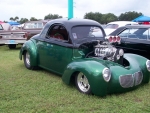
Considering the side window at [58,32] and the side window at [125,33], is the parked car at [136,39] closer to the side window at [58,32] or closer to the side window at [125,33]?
the side window at [125,33]

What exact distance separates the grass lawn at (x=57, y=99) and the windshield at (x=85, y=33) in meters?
1.21

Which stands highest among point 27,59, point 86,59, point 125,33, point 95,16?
point 95,16

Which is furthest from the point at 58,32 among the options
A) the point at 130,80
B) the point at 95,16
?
the point at 95,16

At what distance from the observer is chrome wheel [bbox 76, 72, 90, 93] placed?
4684 mm

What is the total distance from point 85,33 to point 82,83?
1464mm

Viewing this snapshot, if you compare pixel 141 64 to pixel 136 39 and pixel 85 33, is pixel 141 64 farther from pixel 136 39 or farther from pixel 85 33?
pixel 136 39

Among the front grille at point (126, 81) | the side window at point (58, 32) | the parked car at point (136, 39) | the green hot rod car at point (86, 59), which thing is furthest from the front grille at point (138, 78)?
the side window at point (58, 32)

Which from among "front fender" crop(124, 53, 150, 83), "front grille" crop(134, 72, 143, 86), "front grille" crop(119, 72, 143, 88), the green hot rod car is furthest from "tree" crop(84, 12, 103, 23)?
"front grille" crop(119, 72, 143, 88)

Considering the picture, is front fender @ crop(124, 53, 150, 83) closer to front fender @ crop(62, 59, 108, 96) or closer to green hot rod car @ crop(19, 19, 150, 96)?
green hot rod car @ crop(19, 19, 150, 96)

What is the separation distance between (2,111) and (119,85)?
222cm

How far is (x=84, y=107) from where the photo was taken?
4012mm

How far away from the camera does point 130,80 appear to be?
4.66 m

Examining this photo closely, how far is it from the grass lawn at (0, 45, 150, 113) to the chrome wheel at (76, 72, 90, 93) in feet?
0.44

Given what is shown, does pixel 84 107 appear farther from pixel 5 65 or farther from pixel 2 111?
pixel 5 65
